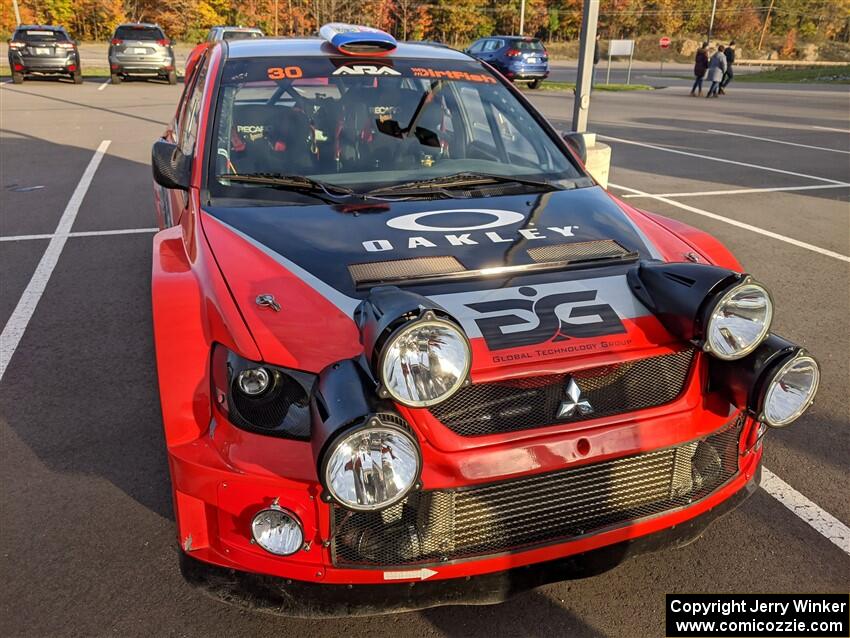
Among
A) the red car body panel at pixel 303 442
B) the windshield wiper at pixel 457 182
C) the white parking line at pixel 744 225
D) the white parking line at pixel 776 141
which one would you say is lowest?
the white parking line at pixel 776 141

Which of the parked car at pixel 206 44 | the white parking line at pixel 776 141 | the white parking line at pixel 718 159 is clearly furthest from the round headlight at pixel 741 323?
the white parking line at pixel 776 141

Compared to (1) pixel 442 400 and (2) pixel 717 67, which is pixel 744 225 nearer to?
(1) pixel 442 400

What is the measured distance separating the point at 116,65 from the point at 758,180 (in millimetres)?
19625

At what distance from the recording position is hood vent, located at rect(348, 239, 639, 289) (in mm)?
2492

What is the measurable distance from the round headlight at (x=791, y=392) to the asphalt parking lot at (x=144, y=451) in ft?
2.54

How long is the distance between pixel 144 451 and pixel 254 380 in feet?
5.28

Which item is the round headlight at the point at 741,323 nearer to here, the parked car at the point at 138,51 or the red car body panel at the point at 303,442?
the red car body panel at the point at 303,442

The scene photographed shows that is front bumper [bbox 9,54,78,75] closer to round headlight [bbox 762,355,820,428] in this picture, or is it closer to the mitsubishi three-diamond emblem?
the mitsubishi three-diamond emblem

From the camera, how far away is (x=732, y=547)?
287 cm

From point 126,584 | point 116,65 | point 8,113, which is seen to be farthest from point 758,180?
point 116,65

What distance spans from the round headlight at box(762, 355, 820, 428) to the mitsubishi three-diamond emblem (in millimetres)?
588

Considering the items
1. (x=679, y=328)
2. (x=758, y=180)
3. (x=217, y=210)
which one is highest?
(x=217, y=210)

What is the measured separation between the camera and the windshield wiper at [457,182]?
3254mm

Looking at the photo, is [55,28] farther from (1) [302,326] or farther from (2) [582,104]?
(1) [302,326]
